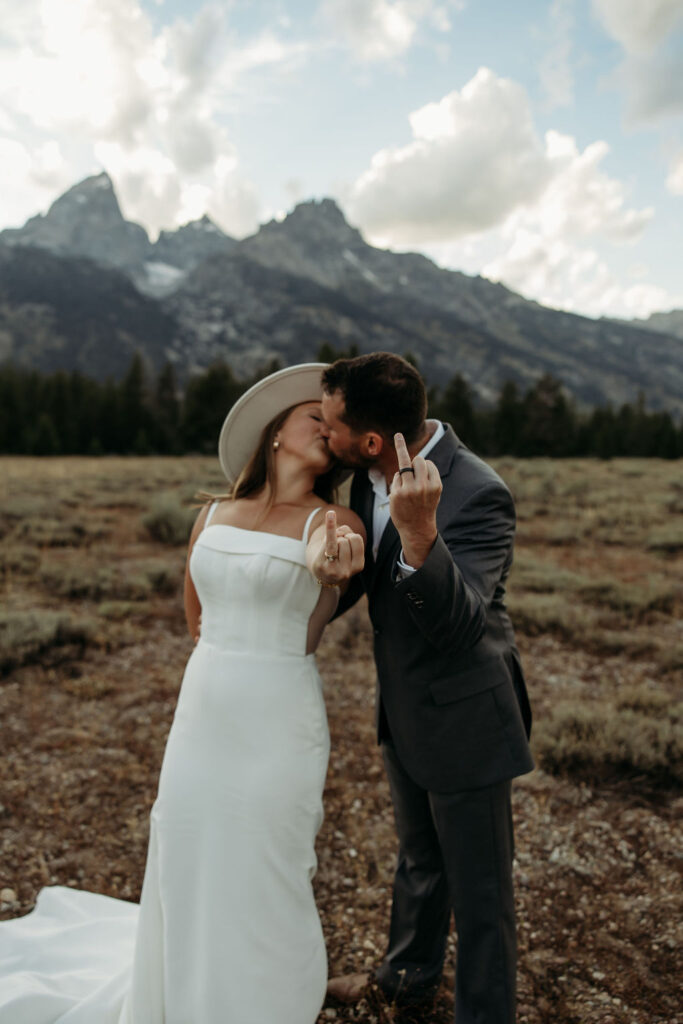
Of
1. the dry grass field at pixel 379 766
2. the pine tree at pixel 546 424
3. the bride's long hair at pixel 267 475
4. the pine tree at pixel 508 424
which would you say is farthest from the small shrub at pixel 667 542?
the pine tree at pixel 508 424

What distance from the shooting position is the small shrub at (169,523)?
12508mm

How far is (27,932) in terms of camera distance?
314 cm

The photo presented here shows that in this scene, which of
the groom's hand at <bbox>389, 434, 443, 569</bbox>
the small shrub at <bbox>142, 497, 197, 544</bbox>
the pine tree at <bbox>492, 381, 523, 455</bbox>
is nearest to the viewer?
the groom's hand at <bbox>389, 434, 443, 569</bbox>

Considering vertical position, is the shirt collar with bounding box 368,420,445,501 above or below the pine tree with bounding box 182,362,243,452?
below

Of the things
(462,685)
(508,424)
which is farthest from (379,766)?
(508,424)

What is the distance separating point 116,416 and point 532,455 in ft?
101

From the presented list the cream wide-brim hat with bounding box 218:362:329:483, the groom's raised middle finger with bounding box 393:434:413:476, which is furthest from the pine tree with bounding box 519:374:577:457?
the groom's raised middle finger with bounding box 393:434:413:476

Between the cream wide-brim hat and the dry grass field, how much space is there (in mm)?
2752

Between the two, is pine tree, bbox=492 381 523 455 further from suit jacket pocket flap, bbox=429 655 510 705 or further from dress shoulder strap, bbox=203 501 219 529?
suit jacket pocket flap, bbox=429 655 510 705

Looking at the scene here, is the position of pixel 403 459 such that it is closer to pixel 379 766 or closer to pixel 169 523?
pixel 379 766

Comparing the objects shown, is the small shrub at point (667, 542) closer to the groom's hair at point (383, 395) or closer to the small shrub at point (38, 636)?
the small shrub at point (38, 636)

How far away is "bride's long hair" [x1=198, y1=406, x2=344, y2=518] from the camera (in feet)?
9.33

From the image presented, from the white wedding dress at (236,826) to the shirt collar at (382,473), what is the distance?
363 millimetres

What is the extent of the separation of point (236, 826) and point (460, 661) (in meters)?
1.07
